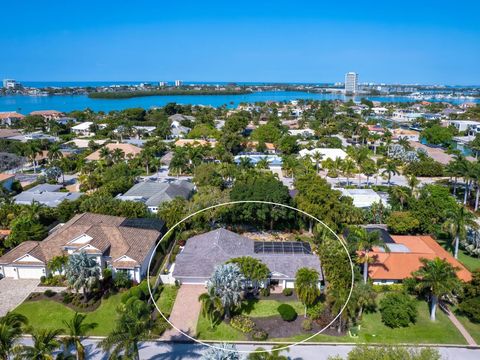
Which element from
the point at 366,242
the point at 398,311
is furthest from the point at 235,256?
the point at 398,311

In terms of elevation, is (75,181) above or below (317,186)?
below

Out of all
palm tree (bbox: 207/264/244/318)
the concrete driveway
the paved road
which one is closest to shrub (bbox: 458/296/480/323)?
the paved road

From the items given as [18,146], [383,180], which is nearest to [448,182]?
[383,180]

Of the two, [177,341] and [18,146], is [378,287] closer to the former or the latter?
[177,341]

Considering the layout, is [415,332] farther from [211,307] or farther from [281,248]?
[211,307]

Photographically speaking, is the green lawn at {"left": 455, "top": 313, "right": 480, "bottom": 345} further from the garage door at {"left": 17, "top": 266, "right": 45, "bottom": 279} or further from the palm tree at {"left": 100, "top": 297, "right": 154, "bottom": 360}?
the garage door at {"left": 17, "top": 266, "right": 45, "bottom": 279}

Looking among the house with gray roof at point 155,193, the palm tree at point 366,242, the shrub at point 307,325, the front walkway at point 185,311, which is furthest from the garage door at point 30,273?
the palm tree at point 366,242
